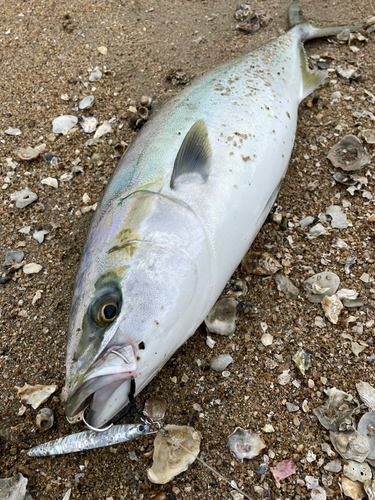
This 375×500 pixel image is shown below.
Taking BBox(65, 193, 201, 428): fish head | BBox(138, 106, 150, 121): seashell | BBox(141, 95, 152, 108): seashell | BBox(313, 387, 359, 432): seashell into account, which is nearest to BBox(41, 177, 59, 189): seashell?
BBox(138, 106, 150, 121): seashell

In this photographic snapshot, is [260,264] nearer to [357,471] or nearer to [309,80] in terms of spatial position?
[357,471]

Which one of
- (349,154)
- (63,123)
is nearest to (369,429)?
(349,154)

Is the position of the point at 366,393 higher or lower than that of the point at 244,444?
lower

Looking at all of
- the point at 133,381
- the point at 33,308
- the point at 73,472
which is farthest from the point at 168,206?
the point at 73,472

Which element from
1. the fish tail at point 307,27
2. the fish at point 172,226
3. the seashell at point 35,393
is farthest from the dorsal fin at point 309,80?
the seashell at point 35,393

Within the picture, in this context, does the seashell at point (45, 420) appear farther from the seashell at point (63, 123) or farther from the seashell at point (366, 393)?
the seashell at point (63, 123)
